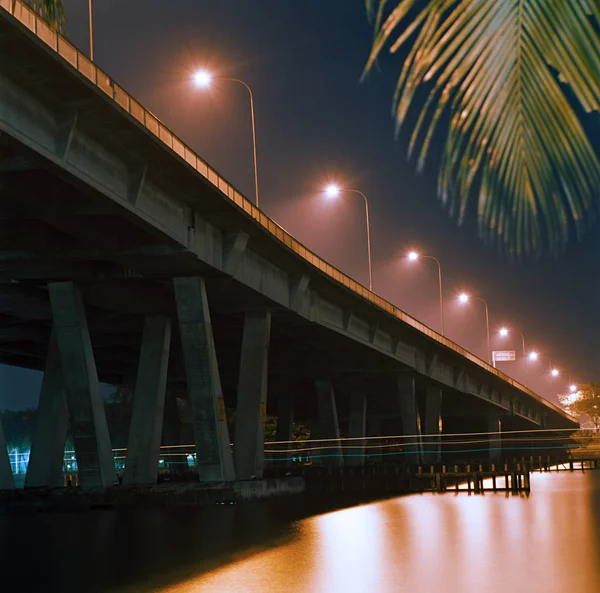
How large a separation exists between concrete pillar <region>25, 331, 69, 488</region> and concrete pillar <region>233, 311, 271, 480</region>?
736 centimetres

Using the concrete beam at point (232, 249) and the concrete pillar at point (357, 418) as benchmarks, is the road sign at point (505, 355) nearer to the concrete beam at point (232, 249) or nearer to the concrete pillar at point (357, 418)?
the concrete pillar at point (357, 418)

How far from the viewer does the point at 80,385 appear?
3859 centimetres

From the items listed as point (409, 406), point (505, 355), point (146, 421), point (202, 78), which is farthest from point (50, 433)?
point (505, 355)

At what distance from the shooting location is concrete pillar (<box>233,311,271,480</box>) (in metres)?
45.2

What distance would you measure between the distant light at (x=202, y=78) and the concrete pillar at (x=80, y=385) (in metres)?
10.1

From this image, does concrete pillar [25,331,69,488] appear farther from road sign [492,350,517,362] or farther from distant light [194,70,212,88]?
road sign [492,350,517,362]

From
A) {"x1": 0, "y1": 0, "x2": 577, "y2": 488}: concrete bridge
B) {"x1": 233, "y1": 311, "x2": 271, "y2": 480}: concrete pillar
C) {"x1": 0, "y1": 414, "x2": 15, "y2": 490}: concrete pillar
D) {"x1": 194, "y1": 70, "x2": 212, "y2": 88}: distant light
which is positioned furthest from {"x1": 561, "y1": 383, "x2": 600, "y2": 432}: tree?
{"x1": 0, "y1": 414, "x2": 15, "y2": 490}: concrete pillar

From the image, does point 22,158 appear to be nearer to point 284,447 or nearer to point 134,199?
point 134,199

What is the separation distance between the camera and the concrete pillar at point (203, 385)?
1535 inches

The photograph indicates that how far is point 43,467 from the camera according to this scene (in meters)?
43.8

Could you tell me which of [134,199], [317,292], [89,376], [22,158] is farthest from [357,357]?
[22,158]

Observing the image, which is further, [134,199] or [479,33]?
[134,199]

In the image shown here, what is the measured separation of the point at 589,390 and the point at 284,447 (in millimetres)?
101207

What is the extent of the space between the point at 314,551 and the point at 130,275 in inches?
841
